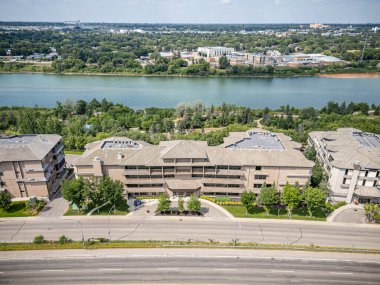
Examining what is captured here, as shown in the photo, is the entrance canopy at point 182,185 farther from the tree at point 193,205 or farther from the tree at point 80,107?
the tree at point 80,107

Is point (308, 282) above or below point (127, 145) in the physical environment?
below

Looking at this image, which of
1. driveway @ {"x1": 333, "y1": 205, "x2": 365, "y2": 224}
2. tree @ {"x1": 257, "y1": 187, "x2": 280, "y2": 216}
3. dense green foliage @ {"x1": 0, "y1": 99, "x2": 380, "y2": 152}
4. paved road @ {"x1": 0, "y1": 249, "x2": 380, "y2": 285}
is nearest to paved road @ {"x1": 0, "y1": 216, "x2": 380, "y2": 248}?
driveway @ {"x1": 333, "y1": 205, "x2": 365, "y2": 224}

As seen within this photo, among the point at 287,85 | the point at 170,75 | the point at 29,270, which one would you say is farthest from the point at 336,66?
the point at 29,270

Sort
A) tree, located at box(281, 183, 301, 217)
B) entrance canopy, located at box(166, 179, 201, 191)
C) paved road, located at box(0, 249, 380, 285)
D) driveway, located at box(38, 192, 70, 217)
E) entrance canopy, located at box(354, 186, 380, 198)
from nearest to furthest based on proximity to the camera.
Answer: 1. paved road, located at box(0, 249, 380, 285)
2. tree, located at box(281, 183, 301, 217)
3. driveway, located at box(38, 192, 70, 217)
4. entrance canopy, located at box(354, 186, 380, 198)
5. entrance canopy, located at box(166, 179, 201, 191)

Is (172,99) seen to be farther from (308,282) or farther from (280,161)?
(308,282)

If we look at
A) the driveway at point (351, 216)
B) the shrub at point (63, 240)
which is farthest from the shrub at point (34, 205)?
the driveway at point (351, 216)

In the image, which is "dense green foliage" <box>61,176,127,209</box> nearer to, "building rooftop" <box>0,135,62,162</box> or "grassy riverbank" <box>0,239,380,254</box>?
"grassy riverbank" <box>0,239,380,254</box>
